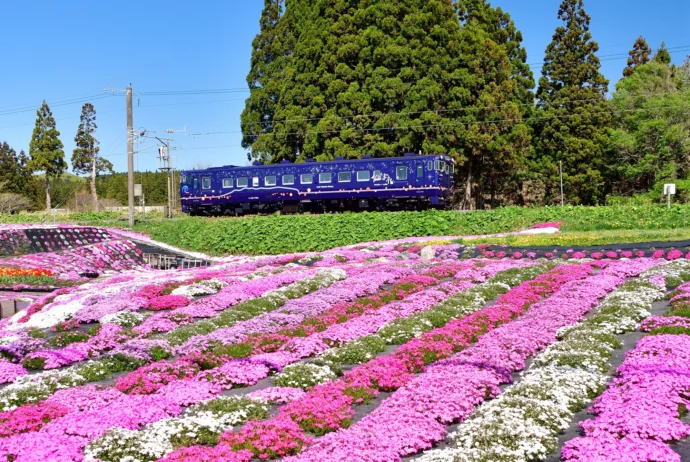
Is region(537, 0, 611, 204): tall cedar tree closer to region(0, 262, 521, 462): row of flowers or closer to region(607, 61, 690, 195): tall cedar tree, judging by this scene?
region(607, 61, 690, 195): tall cedar tree

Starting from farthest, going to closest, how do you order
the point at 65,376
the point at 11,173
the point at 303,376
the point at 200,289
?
1. the point at 11,173
2. the point at 200,289
3. the point at 65,376
4. the point at 303,376

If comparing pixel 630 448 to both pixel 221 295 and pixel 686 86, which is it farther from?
pixel 686 86

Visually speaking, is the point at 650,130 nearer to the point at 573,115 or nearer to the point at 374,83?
the point at 573,115

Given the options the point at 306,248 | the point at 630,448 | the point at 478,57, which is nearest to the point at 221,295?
the point at 630,448

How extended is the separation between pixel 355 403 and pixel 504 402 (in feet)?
7.92

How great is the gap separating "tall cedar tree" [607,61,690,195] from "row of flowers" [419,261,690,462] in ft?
135

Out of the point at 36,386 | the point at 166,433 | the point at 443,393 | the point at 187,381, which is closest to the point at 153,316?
the point at 36,386

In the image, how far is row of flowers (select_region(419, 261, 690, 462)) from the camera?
26.5ft

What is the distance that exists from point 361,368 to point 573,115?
48920 mm

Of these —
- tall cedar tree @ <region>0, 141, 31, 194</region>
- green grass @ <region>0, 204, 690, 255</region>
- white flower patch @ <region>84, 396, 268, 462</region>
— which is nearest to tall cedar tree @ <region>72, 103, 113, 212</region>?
tall cedar tree @ <region>0, 141, 31, 194</region>

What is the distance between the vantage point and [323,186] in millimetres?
46875

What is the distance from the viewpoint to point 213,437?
9289mm

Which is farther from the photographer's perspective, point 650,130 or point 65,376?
point 650,130

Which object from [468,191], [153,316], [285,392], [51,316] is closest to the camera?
[285,392]
